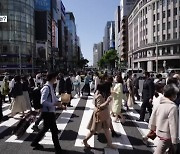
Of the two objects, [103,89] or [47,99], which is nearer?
[47,99]

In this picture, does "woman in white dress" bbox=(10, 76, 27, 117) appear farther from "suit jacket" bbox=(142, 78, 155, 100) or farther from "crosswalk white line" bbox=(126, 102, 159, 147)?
"suit jacket" bbox=(142, 78, 155, 100)

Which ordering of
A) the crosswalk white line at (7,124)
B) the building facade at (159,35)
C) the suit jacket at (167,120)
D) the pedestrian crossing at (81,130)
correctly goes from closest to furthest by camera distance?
1. the suit jacket at (167,120)
2. the pedestrian crossing at (81,130)
3. the crosswalk white line at (7,124)
4. the building facade at (159,35)

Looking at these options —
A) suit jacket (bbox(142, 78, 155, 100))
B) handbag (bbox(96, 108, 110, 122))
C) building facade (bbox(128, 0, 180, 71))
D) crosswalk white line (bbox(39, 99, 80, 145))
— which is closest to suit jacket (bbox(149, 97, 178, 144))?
handbag (bbox(96, 108, 110, 122))

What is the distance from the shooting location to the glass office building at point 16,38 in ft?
189

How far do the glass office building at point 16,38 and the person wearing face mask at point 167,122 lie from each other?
52.7m

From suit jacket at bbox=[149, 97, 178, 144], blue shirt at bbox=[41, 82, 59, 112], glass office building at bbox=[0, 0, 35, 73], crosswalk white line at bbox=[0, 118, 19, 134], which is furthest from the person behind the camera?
glass office building at bbox=[0, 0, 35, 73]

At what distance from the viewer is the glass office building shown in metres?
57.6

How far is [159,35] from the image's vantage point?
212 feet

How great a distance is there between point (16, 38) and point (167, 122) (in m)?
59.5

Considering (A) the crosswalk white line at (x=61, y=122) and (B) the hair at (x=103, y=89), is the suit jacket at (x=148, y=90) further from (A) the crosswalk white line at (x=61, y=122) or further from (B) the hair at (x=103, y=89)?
(B) the hair at (x=103, y=89)

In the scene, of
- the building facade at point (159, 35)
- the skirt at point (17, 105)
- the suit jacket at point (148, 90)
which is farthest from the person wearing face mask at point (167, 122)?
the building facade at point (159, 35)

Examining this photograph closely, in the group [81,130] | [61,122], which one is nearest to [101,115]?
[81,130]

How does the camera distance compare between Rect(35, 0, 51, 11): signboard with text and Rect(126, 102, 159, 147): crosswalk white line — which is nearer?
Rect(126, 102, 159, 147): crosswalk white line

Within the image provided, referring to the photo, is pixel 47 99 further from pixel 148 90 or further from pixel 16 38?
pixel 16 38
